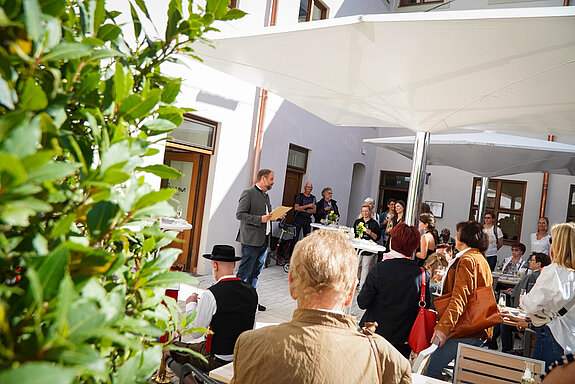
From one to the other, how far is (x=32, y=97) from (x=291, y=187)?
10.4 m

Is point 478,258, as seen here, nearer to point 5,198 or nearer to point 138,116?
point 138,116

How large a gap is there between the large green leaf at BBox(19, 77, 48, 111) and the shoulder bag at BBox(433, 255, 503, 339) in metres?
3.26

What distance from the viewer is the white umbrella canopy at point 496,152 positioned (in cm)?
696

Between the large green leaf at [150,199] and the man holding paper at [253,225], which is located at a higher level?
the large green leaf at [150,199]

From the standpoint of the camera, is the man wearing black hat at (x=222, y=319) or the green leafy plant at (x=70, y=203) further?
the man wearing black hat at (x=222, y=319)

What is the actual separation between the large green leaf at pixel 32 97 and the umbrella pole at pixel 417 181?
4893mm

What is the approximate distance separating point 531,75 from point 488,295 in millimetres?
1769

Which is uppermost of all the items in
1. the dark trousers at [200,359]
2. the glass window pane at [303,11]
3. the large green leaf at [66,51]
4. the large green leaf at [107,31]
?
the glass window pane at [303,11]

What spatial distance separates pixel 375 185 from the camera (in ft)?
47.7

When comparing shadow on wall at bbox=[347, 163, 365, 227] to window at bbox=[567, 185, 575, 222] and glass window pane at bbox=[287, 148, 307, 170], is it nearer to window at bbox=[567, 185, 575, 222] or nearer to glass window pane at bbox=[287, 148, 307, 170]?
glass window pane at bbox=[287, 148, 307, 170]

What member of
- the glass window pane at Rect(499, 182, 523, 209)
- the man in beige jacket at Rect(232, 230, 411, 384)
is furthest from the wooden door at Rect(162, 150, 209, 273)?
the glass window pane at Rect(499, 182, 523, 209)

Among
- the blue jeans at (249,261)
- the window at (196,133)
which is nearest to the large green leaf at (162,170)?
the blue jeans at (249,261)

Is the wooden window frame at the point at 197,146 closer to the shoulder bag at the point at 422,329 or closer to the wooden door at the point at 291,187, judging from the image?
the wooden door at the point at 291,187

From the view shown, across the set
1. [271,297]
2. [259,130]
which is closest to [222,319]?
[271,297]
